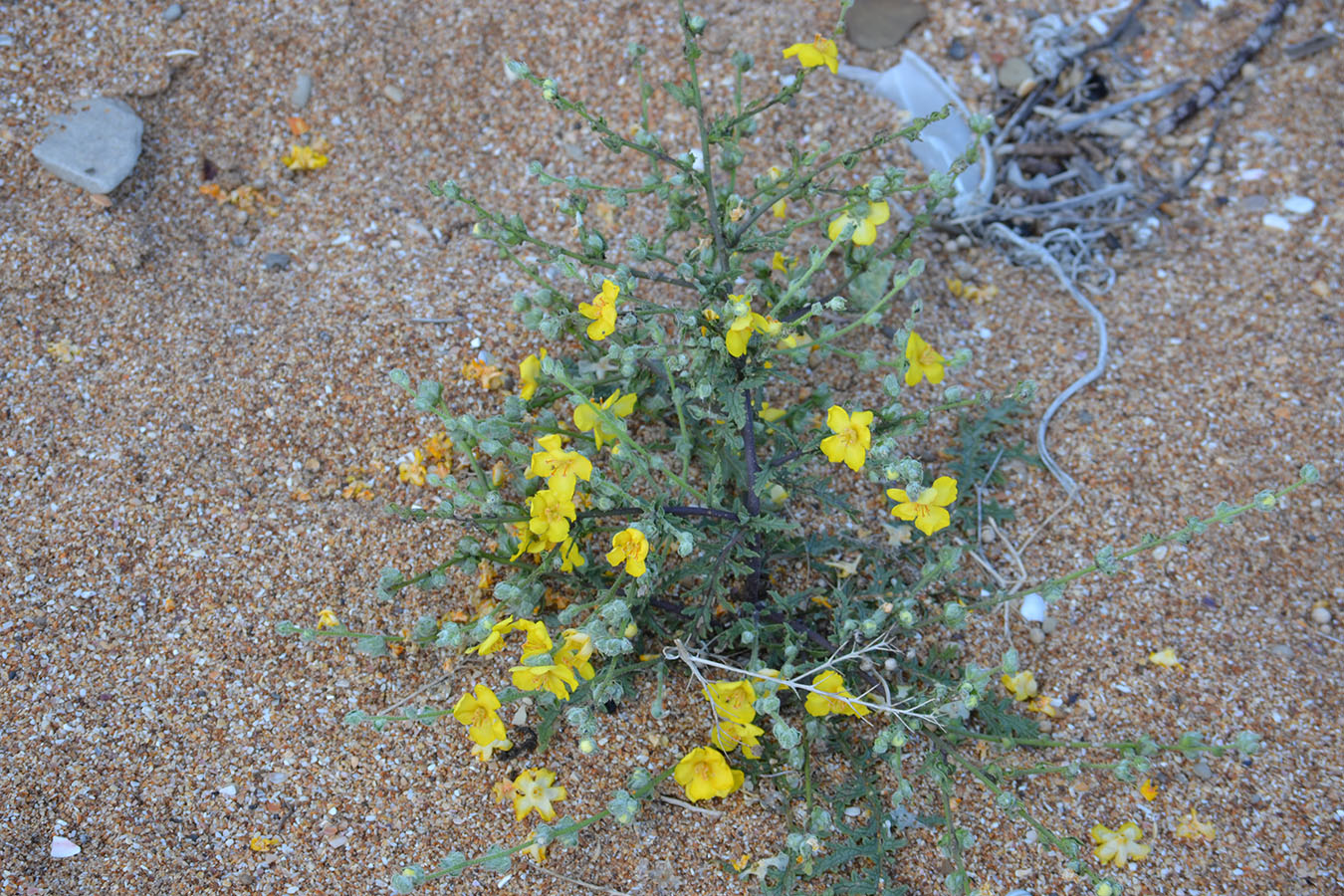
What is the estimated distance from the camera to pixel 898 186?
2143 mm

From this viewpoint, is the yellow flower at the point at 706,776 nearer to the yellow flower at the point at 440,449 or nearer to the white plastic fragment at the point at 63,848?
the yellow flower at the point at 440,449

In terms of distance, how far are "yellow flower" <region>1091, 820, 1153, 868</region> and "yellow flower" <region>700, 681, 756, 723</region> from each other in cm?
80

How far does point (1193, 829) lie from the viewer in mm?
2086

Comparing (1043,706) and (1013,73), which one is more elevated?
(1013,73)

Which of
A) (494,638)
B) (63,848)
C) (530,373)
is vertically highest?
(530,373)

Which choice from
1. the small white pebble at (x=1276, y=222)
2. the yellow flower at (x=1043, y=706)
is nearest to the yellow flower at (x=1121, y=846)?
the yellow flower at (x=1043, y=706)

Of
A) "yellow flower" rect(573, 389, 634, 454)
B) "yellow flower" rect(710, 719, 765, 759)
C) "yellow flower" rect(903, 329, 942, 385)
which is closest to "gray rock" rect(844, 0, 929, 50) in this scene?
"yellow flower" rect(903, 329, 942, 385)

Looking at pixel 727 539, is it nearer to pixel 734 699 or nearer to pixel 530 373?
pixel 734 699

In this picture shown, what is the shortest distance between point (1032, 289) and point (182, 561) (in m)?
2.36

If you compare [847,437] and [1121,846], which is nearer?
[847,437]

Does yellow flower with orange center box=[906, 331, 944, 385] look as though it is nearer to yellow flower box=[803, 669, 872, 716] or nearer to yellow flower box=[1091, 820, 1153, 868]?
yellow flower box=[803, 669, 872, 716]

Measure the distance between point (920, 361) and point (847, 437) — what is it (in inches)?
19.6

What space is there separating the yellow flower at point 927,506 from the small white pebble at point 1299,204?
1.79 m

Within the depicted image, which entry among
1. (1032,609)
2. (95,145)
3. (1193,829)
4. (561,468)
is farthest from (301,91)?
(1193,829)
